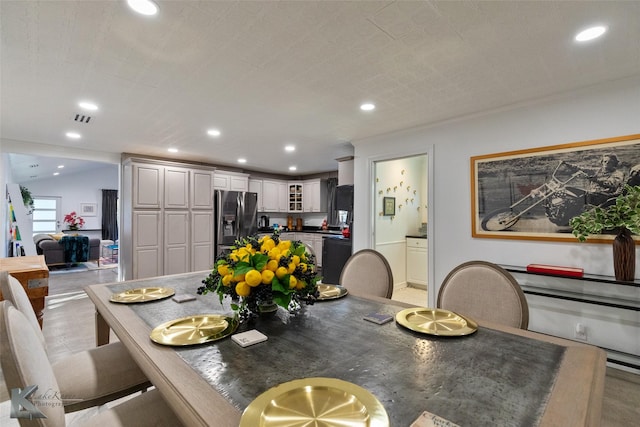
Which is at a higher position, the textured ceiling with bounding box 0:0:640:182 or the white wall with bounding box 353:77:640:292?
the textured ceiling with bounding box 0:0:640:182

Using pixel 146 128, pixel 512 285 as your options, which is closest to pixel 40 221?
pixel 146 128

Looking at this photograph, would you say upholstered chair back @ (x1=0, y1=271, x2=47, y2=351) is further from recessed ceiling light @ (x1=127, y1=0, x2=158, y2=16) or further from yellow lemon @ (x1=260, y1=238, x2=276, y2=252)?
recessed ceiling light @ (x1=127, y1=0, x2=158, y2=16)

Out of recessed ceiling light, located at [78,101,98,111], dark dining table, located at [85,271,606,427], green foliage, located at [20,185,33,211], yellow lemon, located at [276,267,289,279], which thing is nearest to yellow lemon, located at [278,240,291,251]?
yellow lemon, located at [276,267,289,279]

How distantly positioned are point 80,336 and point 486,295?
369 centimetres

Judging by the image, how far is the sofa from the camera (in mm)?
6848

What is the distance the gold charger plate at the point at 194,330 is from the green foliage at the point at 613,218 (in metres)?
2.68

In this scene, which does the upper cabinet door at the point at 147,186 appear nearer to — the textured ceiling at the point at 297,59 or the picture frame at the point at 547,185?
the textured ceiling at the point at 297,59

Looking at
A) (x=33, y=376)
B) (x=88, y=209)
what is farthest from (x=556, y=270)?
(x=88, y=209)

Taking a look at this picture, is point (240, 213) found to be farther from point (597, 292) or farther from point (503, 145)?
point (597, 292)

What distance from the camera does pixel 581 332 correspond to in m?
2.49

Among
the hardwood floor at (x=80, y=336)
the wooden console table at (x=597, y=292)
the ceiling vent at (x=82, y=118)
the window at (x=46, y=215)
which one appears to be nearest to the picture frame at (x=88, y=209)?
the window at (x=46, y=215)

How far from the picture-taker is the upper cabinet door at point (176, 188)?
16.7ft

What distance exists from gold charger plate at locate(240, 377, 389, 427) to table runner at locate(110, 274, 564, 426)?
4cm

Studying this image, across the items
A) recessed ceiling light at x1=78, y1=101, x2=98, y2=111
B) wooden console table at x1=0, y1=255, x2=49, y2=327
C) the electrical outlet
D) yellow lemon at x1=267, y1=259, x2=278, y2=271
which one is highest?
recessed ceiling light at x1=78, y1=101, x2=98, y2=111
